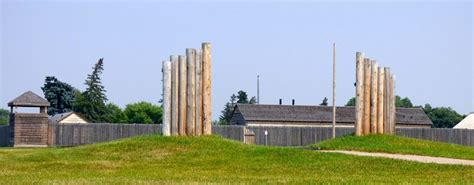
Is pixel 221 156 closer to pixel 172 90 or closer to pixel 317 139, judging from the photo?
pixel 172 90

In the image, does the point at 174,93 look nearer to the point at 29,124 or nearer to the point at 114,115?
the point at 29,124

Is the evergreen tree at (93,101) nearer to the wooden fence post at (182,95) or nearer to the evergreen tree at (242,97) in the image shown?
the evergreen tree at (242,97)

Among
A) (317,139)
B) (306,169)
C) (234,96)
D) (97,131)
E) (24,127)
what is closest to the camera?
(306,169)

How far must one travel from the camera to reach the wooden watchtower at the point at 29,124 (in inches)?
1747

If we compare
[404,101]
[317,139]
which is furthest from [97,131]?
[404,101]

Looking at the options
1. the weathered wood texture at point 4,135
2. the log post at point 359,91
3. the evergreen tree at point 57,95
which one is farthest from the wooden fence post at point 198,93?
the evergreen tree at point 57,95

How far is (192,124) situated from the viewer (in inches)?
1059

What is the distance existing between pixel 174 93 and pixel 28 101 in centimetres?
1941

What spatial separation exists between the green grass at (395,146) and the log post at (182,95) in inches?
177

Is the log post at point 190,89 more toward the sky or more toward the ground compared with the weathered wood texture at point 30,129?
more toward the sky

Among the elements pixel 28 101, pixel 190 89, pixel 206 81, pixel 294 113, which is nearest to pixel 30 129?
pixel 28 101

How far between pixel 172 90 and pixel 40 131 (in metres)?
20.6

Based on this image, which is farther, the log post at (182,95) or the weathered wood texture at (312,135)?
the weathered wood texture at (312,135)

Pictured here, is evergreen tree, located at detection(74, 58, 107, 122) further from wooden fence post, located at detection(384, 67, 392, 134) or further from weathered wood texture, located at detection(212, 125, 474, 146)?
wooden fence post, located at detection(384, 67, 392, 134)
